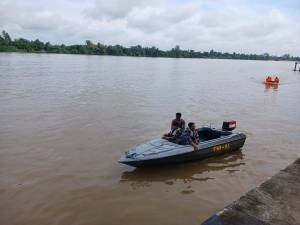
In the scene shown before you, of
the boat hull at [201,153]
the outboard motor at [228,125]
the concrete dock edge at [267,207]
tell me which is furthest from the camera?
the outboard motor at [228,125]

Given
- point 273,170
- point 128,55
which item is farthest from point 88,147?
point 128,55

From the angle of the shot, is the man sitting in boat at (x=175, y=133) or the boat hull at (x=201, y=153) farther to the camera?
the man sitting in boat at (x=175, y=133)

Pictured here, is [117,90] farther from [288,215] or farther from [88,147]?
[288,215]

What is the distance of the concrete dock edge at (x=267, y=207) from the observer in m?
5.62

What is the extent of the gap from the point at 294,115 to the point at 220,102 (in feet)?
19.0

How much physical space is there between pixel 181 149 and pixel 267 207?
5337 millimetres

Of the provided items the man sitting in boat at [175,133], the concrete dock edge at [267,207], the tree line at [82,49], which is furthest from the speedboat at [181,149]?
the tree line at [82,49]

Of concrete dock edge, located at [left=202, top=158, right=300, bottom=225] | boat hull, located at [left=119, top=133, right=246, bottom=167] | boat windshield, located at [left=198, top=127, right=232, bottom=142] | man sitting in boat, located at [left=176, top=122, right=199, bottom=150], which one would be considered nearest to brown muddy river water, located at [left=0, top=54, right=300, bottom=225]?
boat hull, located at [left=119, top=133, right=246, bottom=167]

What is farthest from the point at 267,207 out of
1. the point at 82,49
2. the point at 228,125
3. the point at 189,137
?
the point at 82,49

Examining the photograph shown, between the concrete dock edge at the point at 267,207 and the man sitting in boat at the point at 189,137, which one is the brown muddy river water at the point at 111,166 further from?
the concrete dock edge at the point at 267,207

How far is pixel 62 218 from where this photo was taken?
8117 millimetres

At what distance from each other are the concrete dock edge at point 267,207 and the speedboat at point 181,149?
13.8 feet

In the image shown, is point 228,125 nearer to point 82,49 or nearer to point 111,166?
point 111,166

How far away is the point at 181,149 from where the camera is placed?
11336 millimetres
